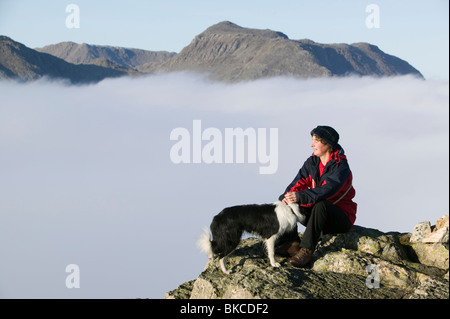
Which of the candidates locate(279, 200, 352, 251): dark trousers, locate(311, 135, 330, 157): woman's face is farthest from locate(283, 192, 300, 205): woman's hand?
locate(311, 135, 330, 157): woman's face

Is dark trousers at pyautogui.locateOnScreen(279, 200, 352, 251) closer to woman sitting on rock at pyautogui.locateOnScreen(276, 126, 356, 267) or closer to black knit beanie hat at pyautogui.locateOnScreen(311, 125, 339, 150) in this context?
woman sitting on rock at pyautogui.locateOnScreen(276, 126, 356, 267)

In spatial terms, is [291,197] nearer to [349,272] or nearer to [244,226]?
[244,226]

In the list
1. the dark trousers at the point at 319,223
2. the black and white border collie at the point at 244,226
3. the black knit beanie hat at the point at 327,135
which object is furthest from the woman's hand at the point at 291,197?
the black knit beanie hat at the point at 327,135

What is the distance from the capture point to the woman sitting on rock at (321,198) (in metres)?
7.06

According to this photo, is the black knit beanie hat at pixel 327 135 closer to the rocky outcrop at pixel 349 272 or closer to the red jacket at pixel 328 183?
the red jacket at pixel 328 183

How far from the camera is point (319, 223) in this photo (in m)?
7.07

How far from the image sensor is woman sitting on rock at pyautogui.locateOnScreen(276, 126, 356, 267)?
23.2 ft

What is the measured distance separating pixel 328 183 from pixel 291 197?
1.94 ft

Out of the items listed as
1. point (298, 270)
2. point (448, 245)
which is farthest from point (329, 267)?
point (448, 245)

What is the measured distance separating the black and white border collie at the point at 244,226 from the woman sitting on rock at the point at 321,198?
0.94ft
